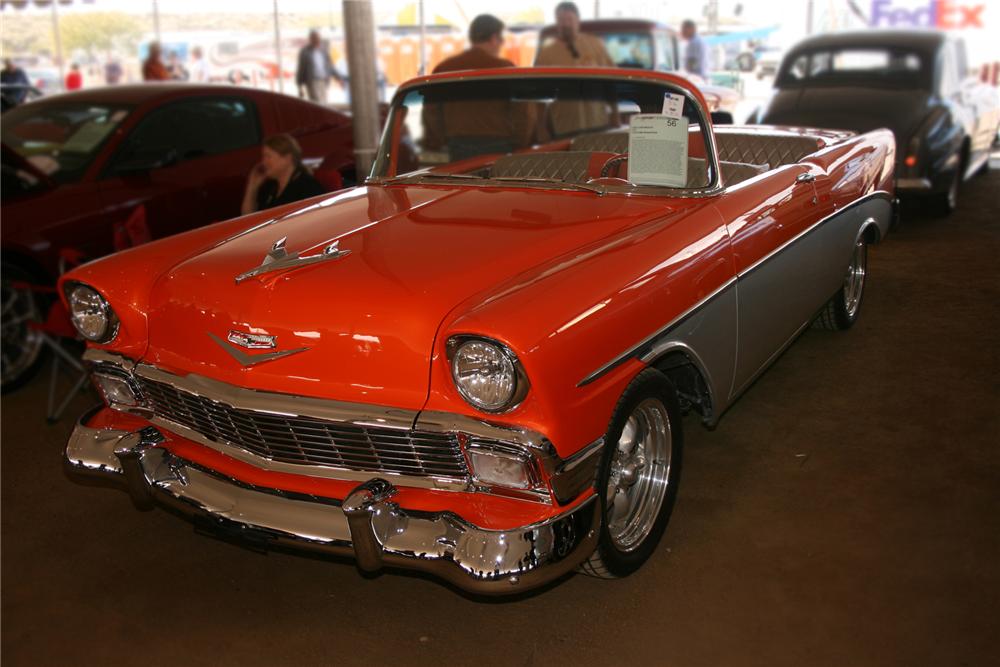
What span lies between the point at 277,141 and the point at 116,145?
119 centimetres

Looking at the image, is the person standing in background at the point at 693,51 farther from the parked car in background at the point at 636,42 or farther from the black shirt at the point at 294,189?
the black shirt at the point at 294,189

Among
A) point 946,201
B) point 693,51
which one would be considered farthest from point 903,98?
point 693,51

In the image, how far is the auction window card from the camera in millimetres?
3268

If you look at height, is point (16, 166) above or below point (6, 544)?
above

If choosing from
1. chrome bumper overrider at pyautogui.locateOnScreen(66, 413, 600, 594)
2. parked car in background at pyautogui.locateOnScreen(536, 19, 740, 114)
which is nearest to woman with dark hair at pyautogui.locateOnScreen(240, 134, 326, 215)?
chrome bumper overrider at pyautogui.locateOnScreen(66, 413, 600, 594)

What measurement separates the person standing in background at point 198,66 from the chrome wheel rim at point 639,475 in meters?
15.6

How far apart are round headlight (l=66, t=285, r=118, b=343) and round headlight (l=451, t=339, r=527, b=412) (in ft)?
4.35

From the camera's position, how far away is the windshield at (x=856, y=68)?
25.3ft

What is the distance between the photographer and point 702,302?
295 cm

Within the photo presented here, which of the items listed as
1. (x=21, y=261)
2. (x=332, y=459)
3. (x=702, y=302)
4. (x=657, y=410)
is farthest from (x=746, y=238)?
(x=21, y=261)

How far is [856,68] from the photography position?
26.5 ft

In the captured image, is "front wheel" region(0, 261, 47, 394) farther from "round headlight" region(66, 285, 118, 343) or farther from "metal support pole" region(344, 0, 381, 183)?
"metal support pole" region(344, 0, 381, 183)

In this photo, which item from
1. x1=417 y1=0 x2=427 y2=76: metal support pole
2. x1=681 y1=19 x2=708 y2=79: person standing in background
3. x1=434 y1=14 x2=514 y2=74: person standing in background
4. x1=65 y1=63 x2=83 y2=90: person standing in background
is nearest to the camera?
x1=434 y1=14 x2=514 y2=74: person standing in background

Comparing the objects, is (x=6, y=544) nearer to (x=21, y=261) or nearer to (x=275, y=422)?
(x=275, y=422)
